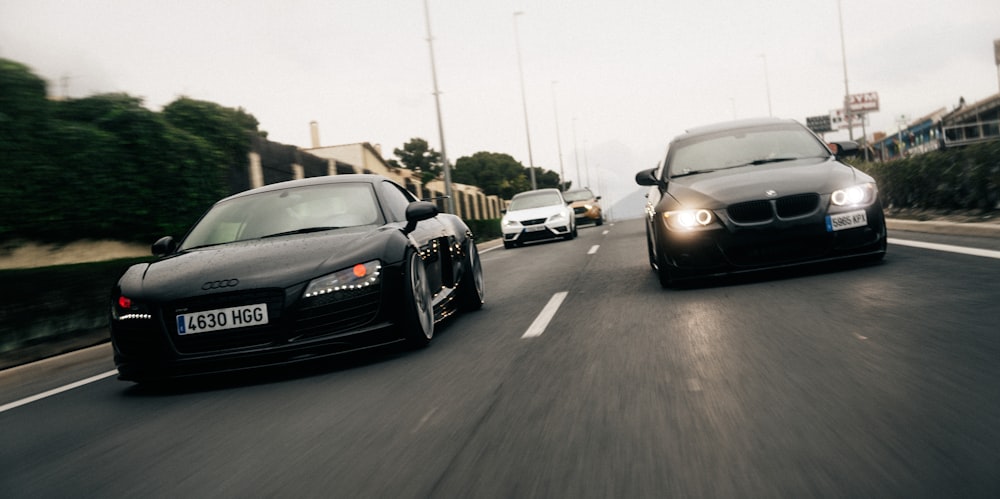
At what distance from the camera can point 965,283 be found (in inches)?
261

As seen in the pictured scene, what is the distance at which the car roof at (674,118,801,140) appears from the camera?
364 inches

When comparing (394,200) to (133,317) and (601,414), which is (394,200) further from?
(601,414)

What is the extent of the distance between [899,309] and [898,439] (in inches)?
117

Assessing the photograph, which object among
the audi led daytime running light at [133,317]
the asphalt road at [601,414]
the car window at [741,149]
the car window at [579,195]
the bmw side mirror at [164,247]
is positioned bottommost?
the asphalt road at [601,414]

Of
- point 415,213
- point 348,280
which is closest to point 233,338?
point 348,280

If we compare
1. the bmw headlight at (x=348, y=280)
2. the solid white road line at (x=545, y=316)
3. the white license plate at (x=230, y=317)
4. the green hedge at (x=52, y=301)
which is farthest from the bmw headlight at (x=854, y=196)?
the green hedge at (x=52, y=301)

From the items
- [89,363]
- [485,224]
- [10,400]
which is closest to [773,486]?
[10,400]

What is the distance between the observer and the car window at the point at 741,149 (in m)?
8.76

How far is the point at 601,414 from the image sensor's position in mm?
3928

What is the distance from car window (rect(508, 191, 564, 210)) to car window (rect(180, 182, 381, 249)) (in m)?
16.4

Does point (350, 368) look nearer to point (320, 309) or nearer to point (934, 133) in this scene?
point (320, 309)

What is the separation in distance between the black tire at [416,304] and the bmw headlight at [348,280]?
268mm

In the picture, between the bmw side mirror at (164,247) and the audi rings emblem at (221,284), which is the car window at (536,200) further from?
the audi rings emblem at (221,284)

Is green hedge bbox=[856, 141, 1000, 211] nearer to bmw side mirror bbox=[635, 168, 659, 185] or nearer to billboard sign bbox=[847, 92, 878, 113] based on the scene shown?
bmw side mirror bbox=[635, 168, 659, 185]
